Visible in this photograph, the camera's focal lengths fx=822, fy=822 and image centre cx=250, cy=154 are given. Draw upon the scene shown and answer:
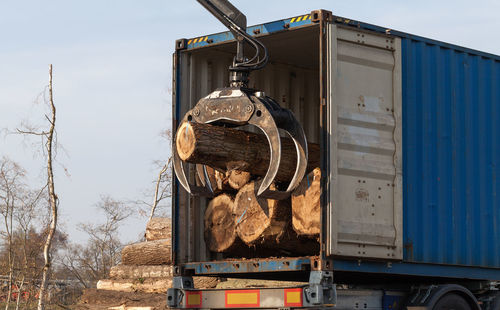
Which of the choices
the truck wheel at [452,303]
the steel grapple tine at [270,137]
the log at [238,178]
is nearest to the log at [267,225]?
the log at [238,178]

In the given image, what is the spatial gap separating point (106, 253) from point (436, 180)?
22672 mm

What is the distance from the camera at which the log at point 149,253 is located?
12.4 metres

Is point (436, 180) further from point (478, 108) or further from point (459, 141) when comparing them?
point (478, 108)

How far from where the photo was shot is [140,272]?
41.5 feet

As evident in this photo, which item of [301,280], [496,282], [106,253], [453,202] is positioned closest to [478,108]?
[453,202]

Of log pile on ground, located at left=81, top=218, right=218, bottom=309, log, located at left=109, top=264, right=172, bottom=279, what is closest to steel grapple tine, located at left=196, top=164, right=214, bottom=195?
log pile on ground, located at left=81, top=218, right=218, bottom=309

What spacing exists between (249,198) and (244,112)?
1268 mm

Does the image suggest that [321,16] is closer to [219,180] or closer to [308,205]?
[308,205]

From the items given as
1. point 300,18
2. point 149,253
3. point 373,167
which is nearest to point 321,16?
point 300,18

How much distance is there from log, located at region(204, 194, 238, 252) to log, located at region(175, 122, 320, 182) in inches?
26.1

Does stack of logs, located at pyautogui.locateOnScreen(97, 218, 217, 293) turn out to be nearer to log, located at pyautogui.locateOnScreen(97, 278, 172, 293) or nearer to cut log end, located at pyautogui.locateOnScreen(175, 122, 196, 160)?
log, located at pyautogui.locateOnScreen(97, 278, 172, 293)

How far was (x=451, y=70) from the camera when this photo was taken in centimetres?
858

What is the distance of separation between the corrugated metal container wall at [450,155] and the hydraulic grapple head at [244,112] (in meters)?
1.13

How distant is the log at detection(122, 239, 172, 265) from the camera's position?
1244 cm
